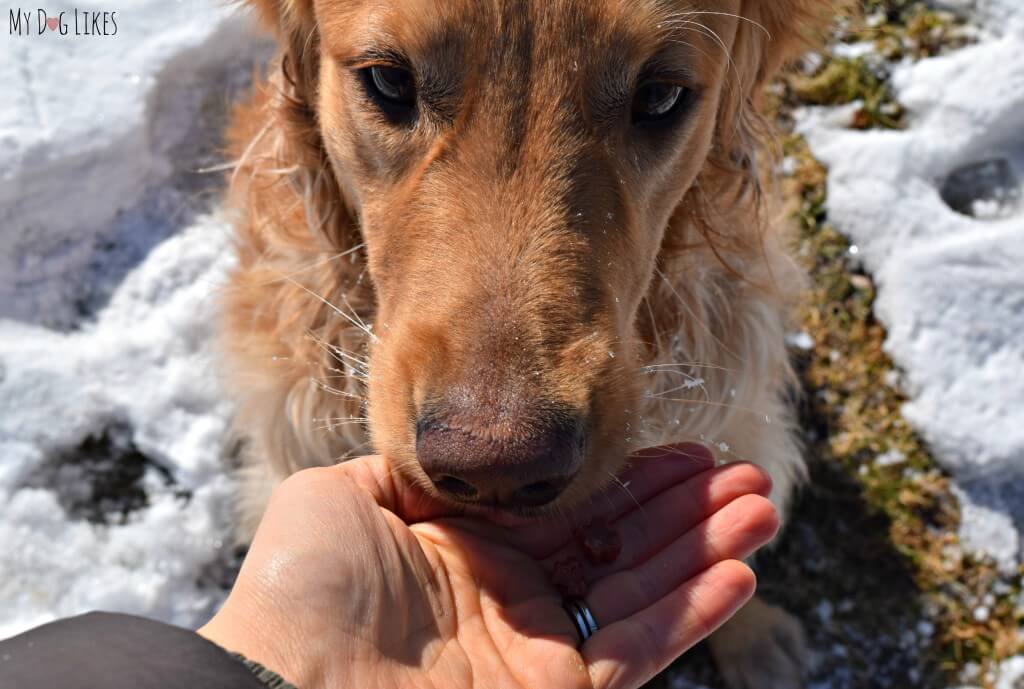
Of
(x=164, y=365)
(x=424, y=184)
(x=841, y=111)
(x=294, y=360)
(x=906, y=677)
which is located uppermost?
(x=424, y=184)

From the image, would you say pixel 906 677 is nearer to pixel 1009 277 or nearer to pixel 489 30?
pixel 1009 277

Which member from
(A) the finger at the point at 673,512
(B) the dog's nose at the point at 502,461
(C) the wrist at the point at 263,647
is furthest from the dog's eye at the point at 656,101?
(C) the wrist at the point at 263,647

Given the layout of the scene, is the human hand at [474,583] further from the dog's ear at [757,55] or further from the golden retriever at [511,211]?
the dog's ear at [757,55]

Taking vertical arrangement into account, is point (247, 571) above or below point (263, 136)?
below

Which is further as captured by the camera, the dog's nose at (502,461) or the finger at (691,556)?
the finger at (691,556)

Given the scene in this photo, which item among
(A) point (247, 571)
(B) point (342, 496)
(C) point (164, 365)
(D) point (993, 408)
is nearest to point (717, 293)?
(D) point (993, 408)

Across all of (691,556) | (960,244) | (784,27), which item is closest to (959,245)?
(960,244)
